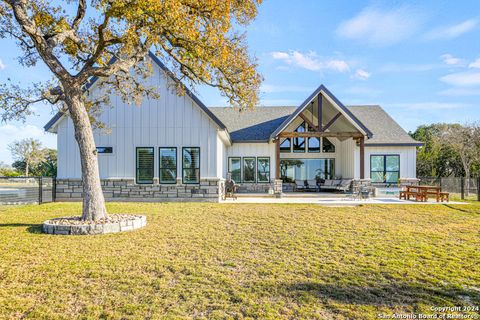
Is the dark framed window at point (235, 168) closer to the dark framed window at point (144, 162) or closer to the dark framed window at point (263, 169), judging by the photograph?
the dark framed window at point (263, 169)

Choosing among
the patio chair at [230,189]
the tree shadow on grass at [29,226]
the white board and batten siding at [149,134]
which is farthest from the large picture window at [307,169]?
the tree shadow on grass at [29,226]

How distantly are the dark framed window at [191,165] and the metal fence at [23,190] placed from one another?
6.18 m

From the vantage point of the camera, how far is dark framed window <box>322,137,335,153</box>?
70.0 ft

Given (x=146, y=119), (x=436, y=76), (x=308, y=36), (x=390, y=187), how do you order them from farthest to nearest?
(x=436, y=76) < (x=390, y=187) < (x=308, y=36) < (x=146, y=119)

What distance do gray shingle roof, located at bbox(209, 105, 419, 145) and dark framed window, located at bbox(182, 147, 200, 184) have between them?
16.5 feet

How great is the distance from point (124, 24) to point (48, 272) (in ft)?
21.4

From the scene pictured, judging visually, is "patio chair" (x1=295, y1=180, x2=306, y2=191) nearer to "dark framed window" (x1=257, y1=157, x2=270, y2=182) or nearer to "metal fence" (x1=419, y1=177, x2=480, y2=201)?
"dark framed window" (x1=257, y1=157, x2=270, y2=182)

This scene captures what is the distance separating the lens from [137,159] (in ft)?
47.6

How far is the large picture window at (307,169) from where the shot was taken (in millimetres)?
21266

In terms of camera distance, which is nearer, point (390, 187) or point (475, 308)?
point (475, 308)

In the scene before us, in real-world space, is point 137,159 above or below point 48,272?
above

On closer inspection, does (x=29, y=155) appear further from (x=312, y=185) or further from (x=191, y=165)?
(x=312, y=185)

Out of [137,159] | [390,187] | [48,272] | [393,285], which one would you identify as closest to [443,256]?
[393,285]

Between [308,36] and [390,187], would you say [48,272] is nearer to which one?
[308,36]
